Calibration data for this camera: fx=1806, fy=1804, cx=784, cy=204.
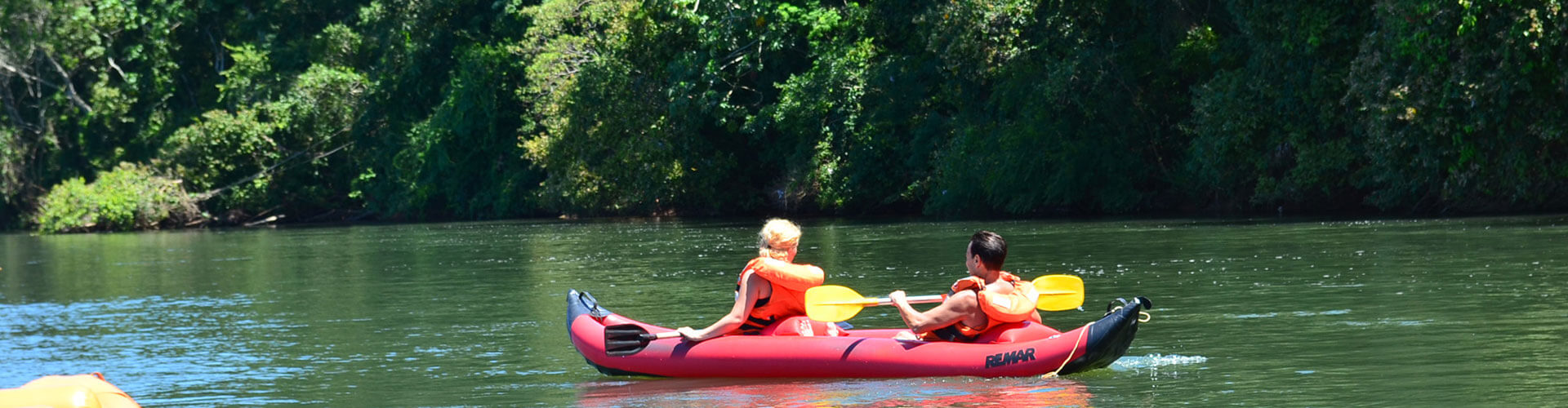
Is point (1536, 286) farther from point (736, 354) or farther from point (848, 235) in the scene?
point (848, 235)

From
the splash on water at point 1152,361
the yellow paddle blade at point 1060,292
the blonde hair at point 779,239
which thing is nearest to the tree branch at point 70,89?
the blonde hair at point 779,239

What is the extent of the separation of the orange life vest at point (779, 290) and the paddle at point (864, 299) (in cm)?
8

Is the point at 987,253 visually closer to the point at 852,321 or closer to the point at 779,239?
the point at 779,239

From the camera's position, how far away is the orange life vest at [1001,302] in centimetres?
966

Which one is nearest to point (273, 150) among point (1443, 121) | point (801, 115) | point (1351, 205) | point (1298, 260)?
point (801, 115)

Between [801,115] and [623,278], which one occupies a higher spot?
[801,115]

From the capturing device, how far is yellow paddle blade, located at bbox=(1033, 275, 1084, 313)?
10.3 metres

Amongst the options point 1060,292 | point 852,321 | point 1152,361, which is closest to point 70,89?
point 852,321

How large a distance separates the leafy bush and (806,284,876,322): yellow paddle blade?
119 feet

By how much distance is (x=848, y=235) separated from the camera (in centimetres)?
2672

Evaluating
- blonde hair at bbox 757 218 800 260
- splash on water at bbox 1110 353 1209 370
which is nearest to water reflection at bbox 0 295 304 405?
blonde hair at bbox 757 218 800 260

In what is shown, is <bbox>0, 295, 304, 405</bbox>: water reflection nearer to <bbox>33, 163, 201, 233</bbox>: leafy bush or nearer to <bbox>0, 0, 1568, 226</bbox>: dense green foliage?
<bbox>0, 0, 1568, 226</bbox>: dense green foliage

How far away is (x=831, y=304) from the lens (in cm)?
1007

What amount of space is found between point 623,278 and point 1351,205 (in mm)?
14322
